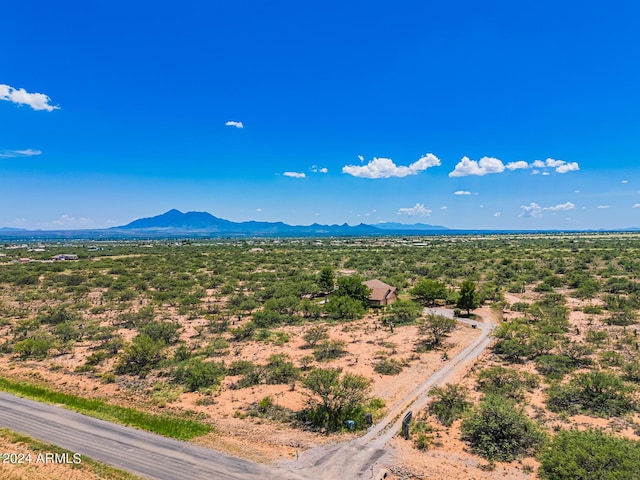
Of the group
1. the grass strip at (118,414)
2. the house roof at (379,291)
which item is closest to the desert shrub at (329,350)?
the grass strip at (118,414)

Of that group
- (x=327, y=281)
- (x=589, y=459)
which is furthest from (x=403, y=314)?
(x=589, y=459)

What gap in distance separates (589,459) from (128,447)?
22.1 metres

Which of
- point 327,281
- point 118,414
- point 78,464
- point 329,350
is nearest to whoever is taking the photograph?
point 78,464

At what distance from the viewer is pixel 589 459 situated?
582 inches

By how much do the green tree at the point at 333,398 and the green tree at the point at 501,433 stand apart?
6656mm

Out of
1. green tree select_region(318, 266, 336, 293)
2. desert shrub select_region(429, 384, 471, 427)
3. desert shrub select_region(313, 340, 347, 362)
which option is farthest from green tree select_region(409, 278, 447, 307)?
desert shrub select_region(429, 384, 471, 427)

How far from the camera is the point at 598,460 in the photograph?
574 inches

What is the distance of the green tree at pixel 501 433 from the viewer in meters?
18.5

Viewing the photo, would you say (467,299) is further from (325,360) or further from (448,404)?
(448,404)

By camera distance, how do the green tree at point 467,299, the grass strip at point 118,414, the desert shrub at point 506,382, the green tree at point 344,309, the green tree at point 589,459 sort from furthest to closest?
1. the green tree at point 467,299
2. the green tree at point 344,309
3. the desert shrub at point 506,382
4. the grass strip at point 118,414
5. the green tree at point 589,459

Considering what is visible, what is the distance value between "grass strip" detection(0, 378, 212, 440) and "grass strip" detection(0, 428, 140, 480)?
3.41m

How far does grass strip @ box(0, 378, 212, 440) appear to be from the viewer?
21.2 meters

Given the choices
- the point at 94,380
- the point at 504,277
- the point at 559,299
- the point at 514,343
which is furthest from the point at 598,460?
the point at 504,277

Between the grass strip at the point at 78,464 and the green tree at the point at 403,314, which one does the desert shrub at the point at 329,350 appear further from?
the grass strip at the point at 78,464
